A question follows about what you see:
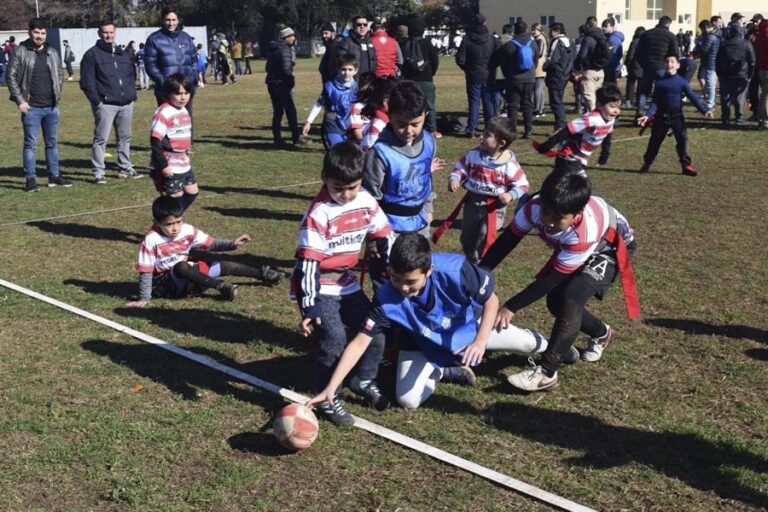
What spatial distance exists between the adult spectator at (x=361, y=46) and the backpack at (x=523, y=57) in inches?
112

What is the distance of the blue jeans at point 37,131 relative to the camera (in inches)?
512

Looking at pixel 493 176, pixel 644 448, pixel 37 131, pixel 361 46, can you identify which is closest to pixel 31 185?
pixel 37 131

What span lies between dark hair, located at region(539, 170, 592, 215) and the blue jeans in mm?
9677

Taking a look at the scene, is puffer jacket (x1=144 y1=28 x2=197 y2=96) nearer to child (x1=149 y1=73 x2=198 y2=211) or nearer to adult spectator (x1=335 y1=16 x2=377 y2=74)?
adult spectator (x1=335 y1=16 x2=377 y2=74)

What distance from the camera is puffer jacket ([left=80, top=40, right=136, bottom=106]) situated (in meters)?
13.4

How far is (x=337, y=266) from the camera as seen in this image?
577cm

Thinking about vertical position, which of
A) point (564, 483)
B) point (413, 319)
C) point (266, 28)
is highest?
point (266, 28)

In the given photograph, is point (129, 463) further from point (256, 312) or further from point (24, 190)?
point (24, 190)

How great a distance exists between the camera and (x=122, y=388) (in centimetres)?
602

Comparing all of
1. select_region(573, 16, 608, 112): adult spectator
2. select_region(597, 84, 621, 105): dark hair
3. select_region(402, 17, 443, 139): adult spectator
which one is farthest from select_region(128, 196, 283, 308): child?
select_region(573, 16, 608, 112): adult spectator

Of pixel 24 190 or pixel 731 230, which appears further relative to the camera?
pixel 24 190

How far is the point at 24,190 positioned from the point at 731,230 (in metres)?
9.76

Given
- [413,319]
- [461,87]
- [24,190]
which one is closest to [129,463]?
[413,319]

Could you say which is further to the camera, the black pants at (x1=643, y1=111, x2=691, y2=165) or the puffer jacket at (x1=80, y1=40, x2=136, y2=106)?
the black pants at (x1=643, y1=111, x2=691, y2=165)
